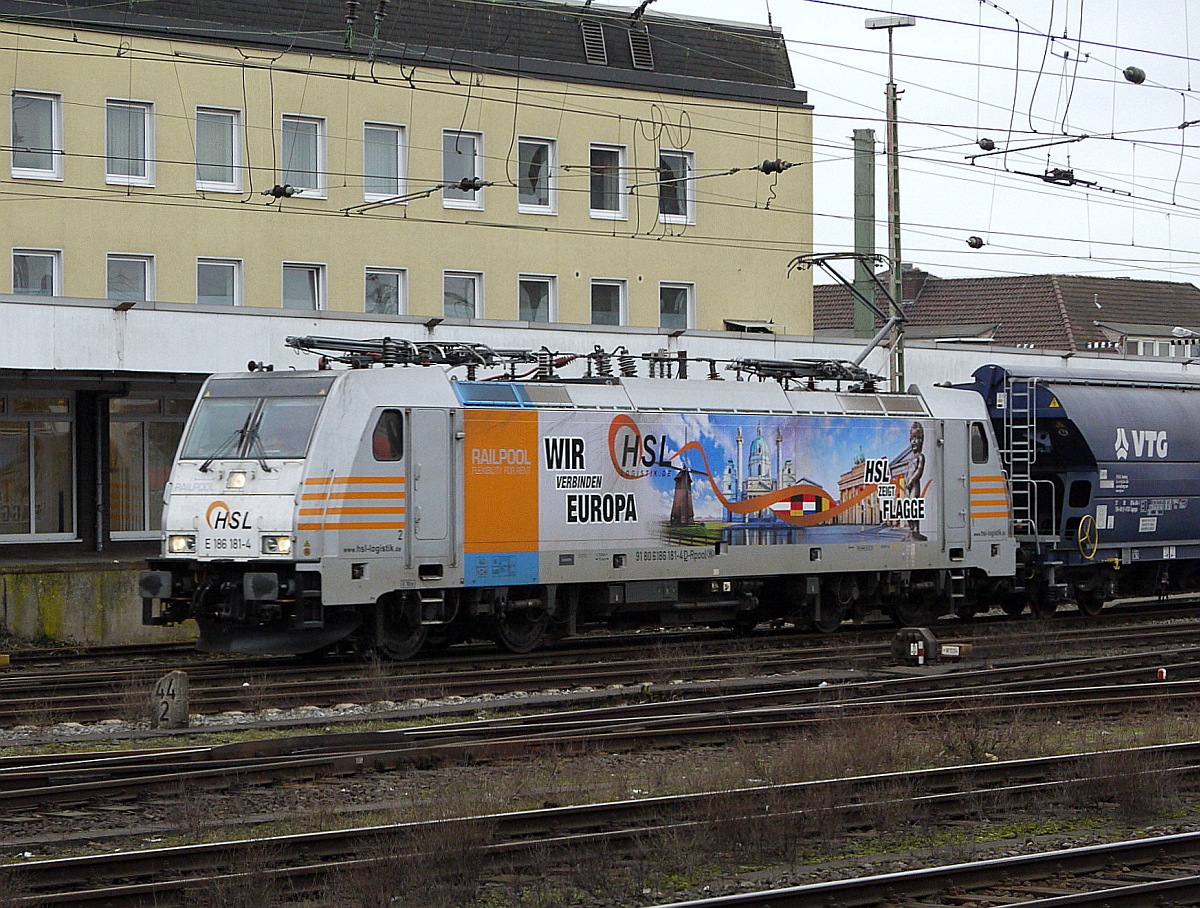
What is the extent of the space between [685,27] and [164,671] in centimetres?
2138

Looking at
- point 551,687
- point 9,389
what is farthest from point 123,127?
point 551,687

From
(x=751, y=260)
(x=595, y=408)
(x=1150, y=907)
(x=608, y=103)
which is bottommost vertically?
(x=1150, y=907)

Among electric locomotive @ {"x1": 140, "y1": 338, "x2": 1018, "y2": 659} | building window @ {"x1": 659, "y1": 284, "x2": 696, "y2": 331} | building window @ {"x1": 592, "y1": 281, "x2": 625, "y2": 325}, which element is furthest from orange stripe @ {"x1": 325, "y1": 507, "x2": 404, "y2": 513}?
building window @ {"x1": 659, "y1": 284, "x2": 696, "y2": 331}

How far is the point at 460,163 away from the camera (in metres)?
32.5

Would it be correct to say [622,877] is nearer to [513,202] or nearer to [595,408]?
[595,408]

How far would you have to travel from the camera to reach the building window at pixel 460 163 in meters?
32.3

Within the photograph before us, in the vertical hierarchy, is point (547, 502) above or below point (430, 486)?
below

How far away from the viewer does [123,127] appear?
95.2ft

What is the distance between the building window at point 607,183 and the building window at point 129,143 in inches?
352

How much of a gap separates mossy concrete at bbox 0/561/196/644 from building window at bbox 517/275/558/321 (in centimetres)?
1208

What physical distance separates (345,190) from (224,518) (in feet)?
47.6

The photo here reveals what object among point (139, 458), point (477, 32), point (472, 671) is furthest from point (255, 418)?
point (477, 32)

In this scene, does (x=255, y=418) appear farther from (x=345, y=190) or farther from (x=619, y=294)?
(x=619, y=294)

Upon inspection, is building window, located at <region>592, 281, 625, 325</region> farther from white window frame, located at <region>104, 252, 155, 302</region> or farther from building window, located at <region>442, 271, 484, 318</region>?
white window frame, located at <region>104, 252, 155, 302</region>
